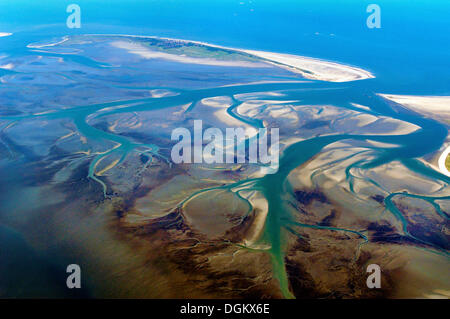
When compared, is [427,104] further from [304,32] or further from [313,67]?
[304,32]

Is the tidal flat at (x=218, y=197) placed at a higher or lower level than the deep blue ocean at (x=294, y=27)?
lower

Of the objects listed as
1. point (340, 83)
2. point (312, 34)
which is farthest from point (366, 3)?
point (340, 83)

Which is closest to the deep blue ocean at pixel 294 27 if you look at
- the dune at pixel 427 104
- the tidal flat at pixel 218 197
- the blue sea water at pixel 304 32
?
the blue sea water at pixel 304 32

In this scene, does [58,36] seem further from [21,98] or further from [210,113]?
[210,113]

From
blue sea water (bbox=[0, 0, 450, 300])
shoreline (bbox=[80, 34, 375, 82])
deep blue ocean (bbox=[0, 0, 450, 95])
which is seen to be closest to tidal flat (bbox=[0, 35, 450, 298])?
blue sea water (bbox=[0, 0, 450, 300])

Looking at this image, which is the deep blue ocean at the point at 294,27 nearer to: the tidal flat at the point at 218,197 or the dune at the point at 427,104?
the dune at the point at 427,104

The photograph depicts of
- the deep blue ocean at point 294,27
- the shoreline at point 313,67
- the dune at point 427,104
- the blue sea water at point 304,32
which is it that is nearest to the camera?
the blue sea water at point 304,32

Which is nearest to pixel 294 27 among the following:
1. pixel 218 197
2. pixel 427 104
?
pixel 427 104

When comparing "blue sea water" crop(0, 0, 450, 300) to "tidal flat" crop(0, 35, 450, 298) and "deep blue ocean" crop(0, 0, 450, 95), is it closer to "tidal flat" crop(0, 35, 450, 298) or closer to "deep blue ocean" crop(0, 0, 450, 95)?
"deep blue ocean" crop(0, 0, 450, 95)
